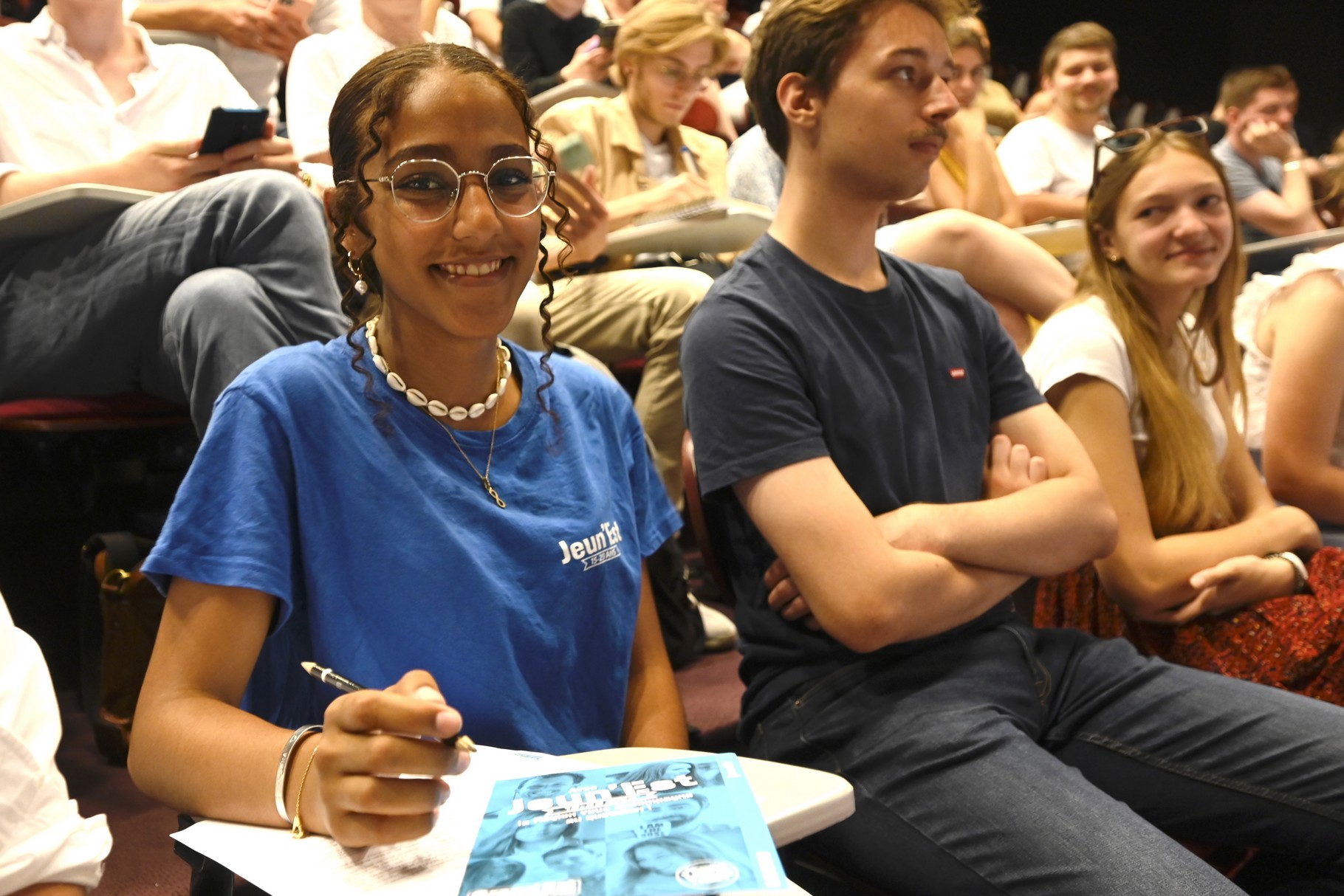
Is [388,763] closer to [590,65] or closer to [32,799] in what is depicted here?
[32,799]

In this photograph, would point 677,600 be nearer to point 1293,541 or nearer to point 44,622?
point 1293,541

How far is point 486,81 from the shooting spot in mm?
1248

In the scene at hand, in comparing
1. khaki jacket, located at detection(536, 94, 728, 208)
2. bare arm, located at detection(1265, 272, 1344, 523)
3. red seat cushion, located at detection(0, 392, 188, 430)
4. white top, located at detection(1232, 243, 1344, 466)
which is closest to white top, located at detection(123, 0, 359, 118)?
khaki jacket, located at detection(536, 94, 728, 208)

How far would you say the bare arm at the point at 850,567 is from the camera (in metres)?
1.39

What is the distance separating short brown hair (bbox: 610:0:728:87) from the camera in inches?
135

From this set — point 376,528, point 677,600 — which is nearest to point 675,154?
point 677,600

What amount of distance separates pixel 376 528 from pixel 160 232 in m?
1.07

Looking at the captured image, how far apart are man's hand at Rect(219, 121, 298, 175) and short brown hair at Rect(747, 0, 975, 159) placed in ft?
3.02

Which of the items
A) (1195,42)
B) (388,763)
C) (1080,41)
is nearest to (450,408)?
(388,763)

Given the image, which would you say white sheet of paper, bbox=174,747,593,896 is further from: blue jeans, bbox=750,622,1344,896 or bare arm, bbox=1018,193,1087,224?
bare arm, bbox=1018,193,1087,224

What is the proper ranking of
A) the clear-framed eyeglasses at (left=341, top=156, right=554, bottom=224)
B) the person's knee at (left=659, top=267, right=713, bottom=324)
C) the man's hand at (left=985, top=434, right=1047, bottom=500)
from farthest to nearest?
the person's knee at (left=659, top=267, right=713, bottom=324)
the man's hand at (left=985, top=434, right=1047, bottom=500)
the clear-framed eyeglasses at (left=341, top=156, right=554, bottom=224)

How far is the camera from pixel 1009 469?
5.33ft

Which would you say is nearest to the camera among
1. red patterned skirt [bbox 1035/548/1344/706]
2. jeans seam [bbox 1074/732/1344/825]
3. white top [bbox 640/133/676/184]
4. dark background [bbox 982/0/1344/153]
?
jeans seam [bbox 1074/732/1344/825]

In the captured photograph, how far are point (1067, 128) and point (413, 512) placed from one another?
4.36 m
